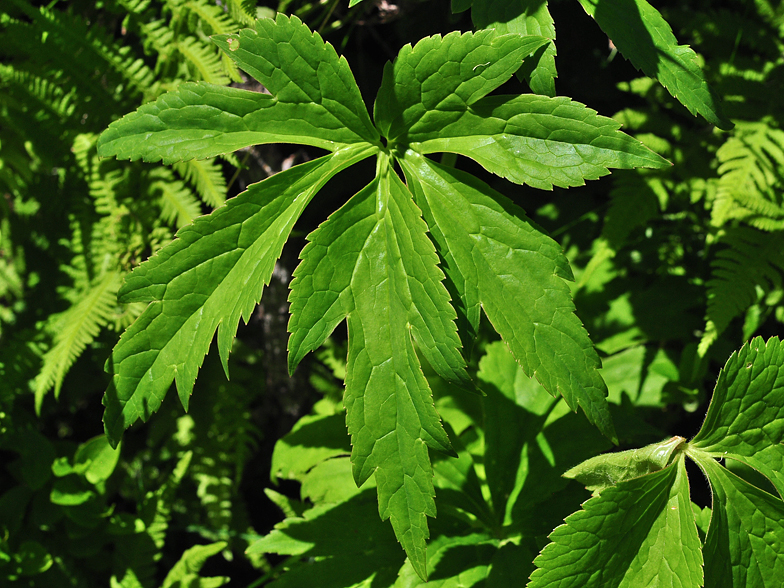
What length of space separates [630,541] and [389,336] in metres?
0.73

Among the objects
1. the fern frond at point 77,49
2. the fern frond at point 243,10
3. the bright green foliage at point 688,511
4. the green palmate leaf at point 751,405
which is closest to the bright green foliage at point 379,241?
the bright green foliage at point 688,511

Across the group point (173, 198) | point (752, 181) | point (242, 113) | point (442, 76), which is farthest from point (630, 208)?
point (173, 198)

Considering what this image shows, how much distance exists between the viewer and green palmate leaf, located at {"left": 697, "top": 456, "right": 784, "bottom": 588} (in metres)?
1.27

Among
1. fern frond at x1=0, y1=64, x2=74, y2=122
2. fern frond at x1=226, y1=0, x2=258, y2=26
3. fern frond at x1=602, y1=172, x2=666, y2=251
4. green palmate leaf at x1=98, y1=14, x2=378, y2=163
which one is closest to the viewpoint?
green palmate leaf at x1=98, y1=14, x2=378, y2=163

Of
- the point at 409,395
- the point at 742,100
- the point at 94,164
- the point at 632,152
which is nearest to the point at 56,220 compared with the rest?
the point at 94,164

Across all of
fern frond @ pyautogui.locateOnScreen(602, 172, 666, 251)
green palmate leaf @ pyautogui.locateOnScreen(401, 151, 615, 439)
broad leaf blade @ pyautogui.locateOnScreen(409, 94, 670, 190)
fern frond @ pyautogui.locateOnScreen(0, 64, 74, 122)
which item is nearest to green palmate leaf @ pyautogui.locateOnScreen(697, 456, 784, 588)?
green palmate leaf @ pyautogui.locateOnScreen(401, 151, 615, 439)

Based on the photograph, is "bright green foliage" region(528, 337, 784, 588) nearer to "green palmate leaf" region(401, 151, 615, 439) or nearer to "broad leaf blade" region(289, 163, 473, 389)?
"green palmate leaf" region(401, 151, 615, 439)

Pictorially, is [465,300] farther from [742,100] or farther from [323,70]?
[742,100]

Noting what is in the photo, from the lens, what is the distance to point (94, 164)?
2.11 metres

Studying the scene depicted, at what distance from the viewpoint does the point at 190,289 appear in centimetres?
133

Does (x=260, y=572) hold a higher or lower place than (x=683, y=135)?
lower

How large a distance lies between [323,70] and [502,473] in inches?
49.2

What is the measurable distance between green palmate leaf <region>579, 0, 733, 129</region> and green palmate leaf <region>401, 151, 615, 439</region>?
→ 44 cm

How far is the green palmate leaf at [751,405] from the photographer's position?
1.30m
